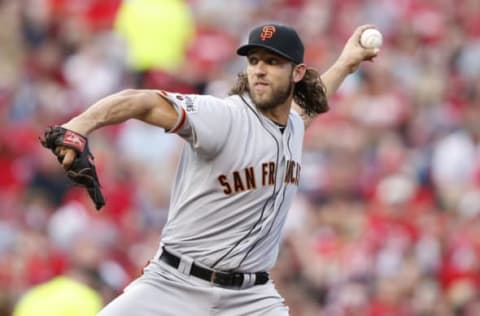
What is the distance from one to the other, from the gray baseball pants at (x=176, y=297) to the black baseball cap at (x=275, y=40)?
3.86 feet

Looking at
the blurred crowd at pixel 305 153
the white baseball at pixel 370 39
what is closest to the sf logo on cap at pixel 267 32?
the white baseball at pixel 370 39

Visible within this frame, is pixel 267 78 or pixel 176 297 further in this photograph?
pixel 267 78

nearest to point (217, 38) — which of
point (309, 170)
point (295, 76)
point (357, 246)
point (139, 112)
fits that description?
point (309, 170)

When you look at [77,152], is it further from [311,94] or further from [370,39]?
[370,39]

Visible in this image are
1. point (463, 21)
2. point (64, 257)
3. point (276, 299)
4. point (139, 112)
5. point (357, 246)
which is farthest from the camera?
point (463, 21)

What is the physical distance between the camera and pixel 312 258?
41.6 ft

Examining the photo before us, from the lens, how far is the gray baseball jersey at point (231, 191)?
7.56m

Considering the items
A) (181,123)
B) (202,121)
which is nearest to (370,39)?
(202,121)

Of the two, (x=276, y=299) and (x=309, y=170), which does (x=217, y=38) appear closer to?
(x=309, y=170)

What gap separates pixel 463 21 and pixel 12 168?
5361mm

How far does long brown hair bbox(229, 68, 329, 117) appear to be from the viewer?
827 cm

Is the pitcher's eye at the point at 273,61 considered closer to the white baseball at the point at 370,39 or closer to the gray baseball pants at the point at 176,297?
the gray baseball pants at the point at 176,297

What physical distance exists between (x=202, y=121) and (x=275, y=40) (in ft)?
2.27

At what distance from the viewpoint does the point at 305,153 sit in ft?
46.3
